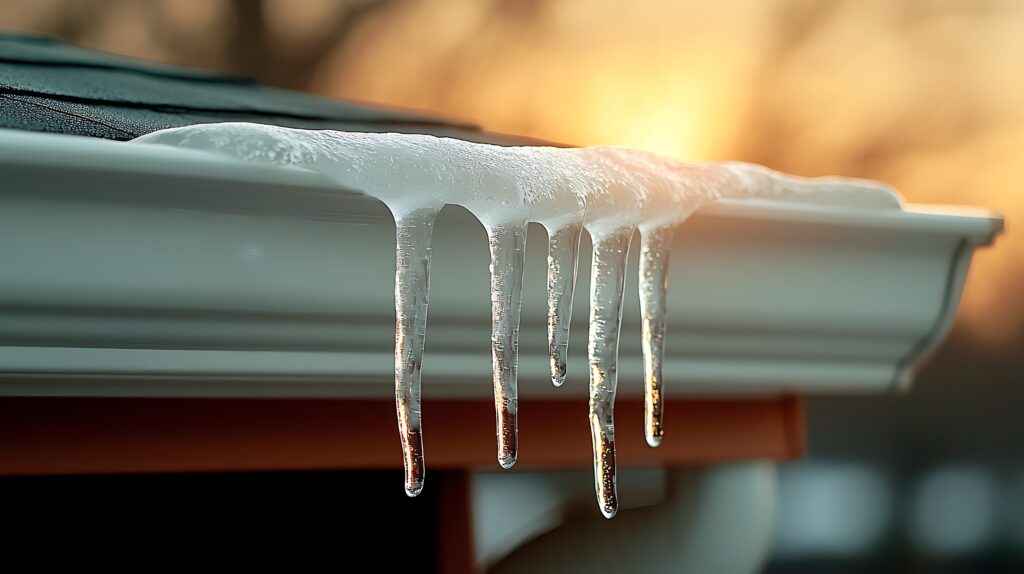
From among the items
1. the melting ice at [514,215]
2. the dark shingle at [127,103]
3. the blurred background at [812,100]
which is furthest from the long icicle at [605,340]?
the blurred background at [812,100]

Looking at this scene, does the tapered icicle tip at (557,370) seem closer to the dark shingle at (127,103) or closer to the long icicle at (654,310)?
the long icicle at (654,310)

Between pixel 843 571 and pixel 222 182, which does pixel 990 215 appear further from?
pixel 843 571

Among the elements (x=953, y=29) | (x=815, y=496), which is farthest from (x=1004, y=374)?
(x=953, y=29)

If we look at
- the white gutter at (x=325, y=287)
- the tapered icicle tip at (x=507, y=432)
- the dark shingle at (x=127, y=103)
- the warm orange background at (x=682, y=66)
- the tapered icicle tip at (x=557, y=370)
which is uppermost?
the warm orange background at (x=682, y=66)

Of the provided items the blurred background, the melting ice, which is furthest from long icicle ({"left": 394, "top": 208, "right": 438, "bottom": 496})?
the blurred background

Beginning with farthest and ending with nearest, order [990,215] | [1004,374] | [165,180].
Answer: [1004,374], [990,215], [165,180]

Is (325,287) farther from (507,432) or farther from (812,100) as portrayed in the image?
(812,100)
